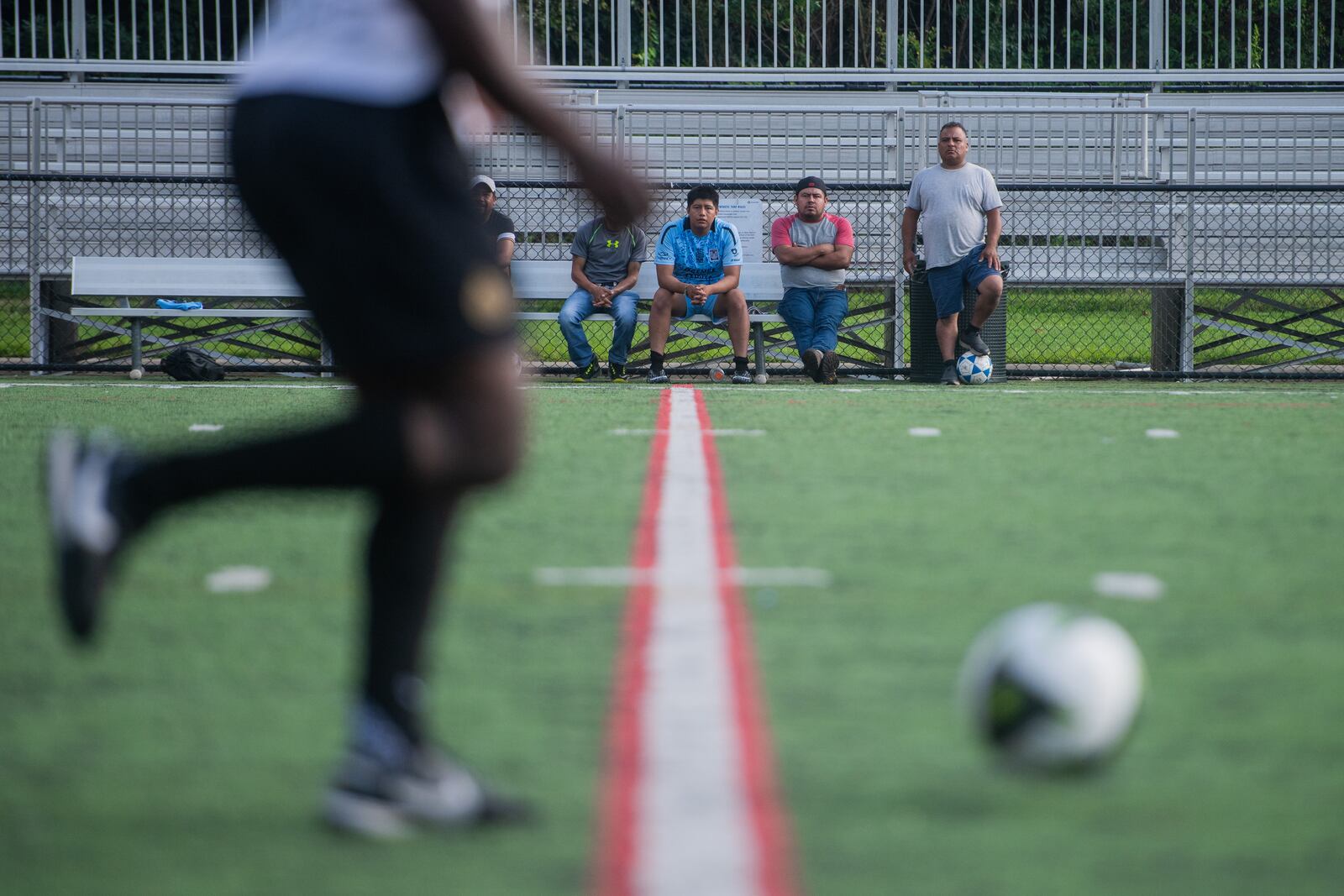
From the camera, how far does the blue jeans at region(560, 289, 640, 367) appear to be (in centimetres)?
1288

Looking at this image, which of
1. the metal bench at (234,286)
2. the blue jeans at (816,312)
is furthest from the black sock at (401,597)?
the metal bench at (234,286)

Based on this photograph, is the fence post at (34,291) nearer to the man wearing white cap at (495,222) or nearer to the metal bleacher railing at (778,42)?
the man wearing white cap at (495,222)

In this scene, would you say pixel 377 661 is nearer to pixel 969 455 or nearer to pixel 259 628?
pixel 259 628

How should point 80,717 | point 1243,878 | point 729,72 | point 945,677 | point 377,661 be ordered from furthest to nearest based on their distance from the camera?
point 729,72, point 945,677, point 80,717, point 377,661, point 1243,878

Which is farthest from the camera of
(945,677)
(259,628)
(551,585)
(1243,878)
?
(551,585)

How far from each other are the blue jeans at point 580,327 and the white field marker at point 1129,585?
29.3 ft

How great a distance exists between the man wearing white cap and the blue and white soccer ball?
3.45 m

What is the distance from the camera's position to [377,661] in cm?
241

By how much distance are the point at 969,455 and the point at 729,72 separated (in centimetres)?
1222

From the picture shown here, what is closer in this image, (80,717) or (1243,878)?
(1243,878)

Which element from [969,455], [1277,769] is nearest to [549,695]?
[1277,769]

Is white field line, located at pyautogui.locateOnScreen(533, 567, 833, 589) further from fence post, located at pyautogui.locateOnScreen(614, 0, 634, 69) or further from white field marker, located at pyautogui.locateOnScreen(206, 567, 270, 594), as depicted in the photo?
fence post, located at pyautogui.locateOnScreen(614, 0, 634, 69)

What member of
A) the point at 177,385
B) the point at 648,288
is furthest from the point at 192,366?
the point at 648,288

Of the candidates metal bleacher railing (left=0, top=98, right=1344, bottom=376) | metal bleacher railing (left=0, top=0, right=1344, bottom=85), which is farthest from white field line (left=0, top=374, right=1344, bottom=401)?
metal bleacher railing (left=0, top=0, right=1344, bottom=85)
